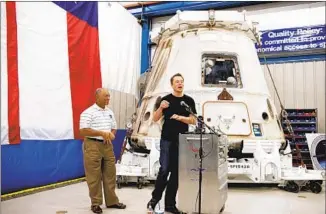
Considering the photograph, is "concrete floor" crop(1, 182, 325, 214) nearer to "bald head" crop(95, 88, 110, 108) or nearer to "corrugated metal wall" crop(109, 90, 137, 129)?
"bald head" crop(95, 88, 110, 108)

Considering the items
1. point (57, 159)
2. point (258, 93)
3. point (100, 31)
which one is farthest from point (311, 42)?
point (57, 159)

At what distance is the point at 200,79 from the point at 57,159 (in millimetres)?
2575

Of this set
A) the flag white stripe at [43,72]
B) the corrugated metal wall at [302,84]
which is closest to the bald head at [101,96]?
the flag white stripe at [43,72]

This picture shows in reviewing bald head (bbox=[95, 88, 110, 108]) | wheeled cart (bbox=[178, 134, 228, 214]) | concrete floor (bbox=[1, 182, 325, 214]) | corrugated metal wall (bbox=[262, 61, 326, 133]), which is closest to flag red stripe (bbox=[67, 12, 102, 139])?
concrete floor (bbox=[1, 182, 325, 214])

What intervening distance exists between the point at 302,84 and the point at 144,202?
545 cm

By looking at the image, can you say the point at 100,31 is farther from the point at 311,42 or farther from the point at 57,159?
the point at 311,42

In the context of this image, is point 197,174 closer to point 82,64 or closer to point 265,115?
point 265,115

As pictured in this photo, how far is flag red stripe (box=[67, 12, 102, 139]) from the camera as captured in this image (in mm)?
5703

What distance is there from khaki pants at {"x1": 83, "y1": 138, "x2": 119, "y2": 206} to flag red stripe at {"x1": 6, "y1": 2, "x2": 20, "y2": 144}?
1378 mm

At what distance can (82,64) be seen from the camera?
235 inches

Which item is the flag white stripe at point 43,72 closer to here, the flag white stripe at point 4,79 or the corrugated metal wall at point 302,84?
the flag white stripe at point 4,79

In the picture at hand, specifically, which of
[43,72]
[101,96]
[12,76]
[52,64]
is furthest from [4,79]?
[101,96]

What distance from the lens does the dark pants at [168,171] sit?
325cm

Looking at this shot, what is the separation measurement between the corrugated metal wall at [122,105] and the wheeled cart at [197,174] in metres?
4.43
